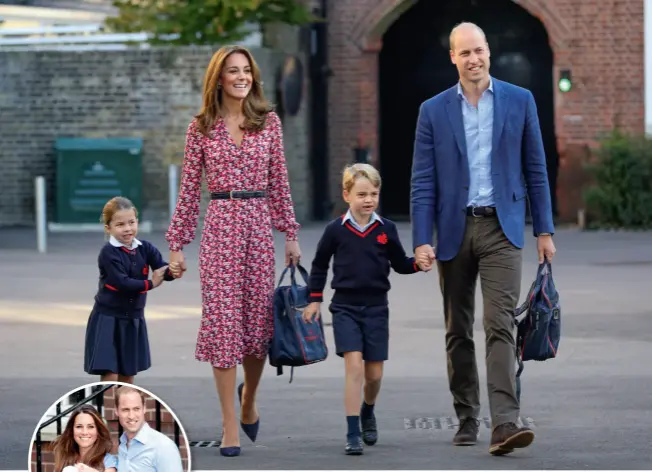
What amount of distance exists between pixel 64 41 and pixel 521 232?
19845 millimetres

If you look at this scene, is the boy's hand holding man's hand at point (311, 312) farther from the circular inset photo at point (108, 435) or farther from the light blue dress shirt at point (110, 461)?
the light blue dress shirt at point (110, 461)

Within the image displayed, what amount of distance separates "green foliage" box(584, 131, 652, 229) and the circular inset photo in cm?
2006

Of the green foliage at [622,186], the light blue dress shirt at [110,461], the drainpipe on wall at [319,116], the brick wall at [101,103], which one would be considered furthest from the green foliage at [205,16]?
the light blue dress shirt at [110,461]

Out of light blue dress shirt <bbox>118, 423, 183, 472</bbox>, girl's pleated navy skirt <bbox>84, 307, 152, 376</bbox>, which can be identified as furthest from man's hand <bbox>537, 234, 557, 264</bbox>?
light blue dress shirt <bbox>118, 423, 183, 472</bbox>

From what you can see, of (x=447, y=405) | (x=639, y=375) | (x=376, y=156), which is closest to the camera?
(x=447, y=405)

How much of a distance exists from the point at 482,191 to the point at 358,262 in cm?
65

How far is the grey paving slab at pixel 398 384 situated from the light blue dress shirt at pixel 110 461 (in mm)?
2403

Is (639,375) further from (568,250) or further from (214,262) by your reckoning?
(568,250)

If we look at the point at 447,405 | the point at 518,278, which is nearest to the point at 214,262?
the point at 518,278

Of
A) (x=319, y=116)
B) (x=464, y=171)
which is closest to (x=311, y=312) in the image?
(x=464, y=171)

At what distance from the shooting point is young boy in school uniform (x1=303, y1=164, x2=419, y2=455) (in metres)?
7.87

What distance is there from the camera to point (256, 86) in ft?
25.8

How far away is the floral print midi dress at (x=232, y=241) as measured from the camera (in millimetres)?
7742

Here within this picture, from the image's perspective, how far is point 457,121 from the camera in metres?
7.80
